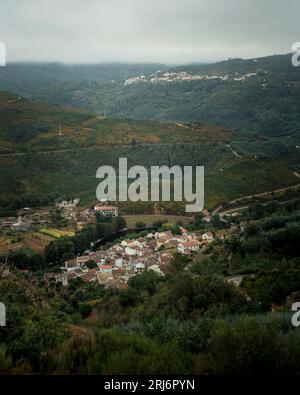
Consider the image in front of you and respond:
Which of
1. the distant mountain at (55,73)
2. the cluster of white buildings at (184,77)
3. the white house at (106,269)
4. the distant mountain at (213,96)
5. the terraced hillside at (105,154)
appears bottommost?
the white house at (106,269)

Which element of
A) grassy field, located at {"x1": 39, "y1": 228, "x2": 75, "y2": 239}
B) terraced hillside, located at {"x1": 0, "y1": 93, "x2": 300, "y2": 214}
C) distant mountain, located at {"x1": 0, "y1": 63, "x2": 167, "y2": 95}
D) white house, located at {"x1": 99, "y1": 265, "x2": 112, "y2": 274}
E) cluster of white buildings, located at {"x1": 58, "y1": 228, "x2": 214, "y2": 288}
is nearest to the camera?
cluster of white buildings, located at {"x1": 58, "y1": 228, "x2": 214, "y2": 288}

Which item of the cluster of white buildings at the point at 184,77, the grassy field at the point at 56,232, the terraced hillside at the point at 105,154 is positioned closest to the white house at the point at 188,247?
the grassy field at the point at 56,232

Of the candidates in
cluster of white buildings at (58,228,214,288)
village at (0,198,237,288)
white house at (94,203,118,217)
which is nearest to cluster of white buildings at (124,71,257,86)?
white house at (94,203,118,217)

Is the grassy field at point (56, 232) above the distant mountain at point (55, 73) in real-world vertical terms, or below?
below

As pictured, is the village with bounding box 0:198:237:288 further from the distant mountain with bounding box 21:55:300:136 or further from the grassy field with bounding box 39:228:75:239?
the distant mountain with bounding box 21:55:300:136

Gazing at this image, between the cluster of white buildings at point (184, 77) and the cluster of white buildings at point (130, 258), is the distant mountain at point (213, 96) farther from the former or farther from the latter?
the cluster of white buildings at point (130, 258)

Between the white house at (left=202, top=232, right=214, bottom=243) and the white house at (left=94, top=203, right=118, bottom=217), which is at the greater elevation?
the white house at (left=94, top=203, right=118, bottom=217)
